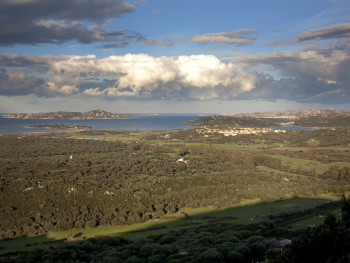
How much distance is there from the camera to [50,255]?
71.9 feet

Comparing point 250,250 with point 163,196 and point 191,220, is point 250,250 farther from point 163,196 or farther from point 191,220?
Answer: point 163,196

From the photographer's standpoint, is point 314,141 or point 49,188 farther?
point 314,141

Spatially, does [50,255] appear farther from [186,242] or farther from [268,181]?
[268,181]

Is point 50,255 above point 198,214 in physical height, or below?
above

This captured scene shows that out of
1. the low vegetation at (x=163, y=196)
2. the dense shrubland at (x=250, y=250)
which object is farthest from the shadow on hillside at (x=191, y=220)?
the dense shrubland at (x=250, y=250)

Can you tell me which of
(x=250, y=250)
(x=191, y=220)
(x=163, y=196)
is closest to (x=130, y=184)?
(x=163, y=196)

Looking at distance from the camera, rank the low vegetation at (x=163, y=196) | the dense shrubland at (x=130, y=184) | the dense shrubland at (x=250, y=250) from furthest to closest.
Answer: the dense shrubland at (x=130, y=184) < the low vegetation at (x=163, y=196) < the dense shrubland at (x=250, y=250)

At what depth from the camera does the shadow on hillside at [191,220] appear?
124 ft

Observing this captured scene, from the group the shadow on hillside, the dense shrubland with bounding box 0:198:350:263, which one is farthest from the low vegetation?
the shadow on hillside

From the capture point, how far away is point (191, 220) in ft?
146

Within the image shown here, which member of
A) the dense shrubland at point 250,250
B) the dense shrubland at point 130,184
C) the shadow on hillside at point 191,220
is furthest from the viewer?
the dense shrubland at point 130,184

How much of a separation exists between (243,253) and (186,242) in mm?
8743

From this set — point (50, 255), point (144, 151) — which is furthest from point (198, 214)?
point (144, 151)

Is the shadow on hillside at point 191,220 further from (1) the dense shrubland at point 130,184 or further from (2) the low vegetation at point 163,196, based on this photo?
(1) the dense shrubland at point 130,184
